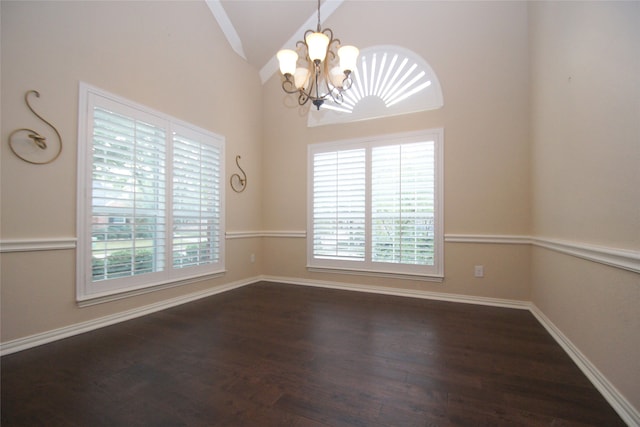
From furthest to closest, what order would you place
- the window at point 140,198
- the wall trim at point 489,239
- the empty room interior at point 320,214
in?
1. the wall trim at point 489,239
2. the window at point 140,198
3. the empty room interior at point 320,214

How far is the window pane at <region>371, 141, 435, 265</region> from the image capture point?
10.7 feet

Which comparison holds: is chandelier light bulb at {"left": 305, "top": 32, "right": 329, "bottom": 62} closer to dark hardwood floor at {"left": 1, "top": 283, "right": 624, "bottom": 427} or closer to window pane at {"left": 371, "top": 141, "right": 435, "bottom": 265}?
window pane at {"left": 371, "top": 141, "right": 435, "bottom": 265}

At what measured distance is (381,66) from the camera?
3.54m

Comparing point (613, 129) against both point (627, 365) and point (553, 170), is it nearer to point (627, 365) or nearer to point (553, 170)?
point (553, 170)

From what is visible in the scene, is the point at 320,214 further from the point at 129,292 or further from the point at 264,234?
the point at 129,292

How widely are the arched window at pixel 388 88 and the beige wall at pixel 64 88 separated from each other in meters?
1.94

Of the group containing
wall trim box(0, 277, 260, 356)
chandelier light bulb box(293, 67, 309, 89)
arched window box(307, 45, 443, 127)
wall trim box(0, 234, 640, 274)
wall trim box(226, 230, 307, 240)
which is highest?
arched window box(307, 45, 443, 127)

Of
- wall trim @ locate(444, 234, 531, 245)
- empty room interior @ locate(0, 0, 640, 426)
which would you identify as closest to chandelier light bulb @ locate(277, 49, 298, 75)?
empty room interior @ locate(0, 0, 640, 426)

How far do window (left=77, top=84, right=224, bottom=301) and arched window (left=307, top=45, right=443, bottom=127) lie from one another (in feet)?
6.24

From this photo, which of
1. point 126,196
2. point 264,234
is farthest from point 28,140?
point 264,234

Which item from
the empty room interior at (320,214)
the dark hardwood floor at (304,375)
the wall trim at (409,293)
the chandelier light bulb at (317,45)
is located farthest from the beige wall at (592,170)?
the chandelier light bulb at (317,45)

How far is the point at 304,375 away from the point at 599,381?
65.3 inches

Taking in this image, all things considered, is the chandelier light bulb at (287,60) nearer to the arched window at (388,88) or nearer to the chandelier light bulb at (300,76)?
the chandelier light bulb at (300,76)

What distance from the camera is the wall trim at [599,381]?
1.28 meters
